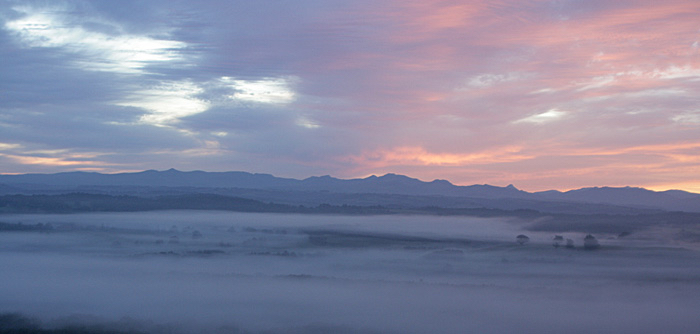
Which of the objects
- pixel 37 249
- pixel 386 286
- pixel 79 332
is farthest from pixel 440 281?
pixel 37 249

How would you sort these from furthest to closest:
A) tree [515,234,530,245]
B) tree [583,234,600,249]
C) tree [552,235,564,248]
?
tree [515,234,530,245]
tree [552,235,564,248]
tree [583,234,600,249]

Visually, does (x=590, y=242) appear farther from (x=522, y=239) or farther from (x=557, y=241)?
(x=522, y=239)

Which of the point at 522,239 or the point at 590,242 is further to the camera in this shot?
the point at 522,239

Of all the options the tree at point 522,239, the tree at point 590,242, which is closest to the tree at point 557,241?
the tree at point 590,242

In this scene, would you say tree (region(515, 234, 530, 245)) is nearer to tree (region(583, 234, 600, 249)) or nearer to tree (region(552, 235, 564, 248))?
tree (region(552, 235, 564, 248))

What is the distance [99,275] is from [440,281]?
58074mm

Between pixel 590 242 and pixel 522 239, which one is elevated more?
pixel 590 242

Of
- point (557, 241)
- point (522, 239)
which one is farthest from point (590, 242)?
point (522, 239)

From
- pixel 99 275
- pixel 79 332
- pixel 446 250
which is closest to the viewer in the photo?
pixel 79 332

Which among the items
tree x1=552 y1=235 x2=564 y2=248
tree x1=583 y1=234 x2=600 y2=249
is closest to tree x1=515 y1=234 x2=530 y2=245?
tree x1=552 y1=235 x2=564 y2=248

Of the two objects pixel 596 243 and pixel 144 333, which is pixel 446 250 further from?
pixel 144 333

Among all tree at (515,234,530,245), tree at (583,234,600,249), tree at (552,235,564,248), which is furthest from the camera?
tree at (515,234,530,245)

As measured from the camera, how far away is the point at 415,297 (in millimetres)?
81875

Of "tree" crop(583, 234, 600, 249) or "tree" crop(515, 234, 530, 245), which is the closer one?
"tree" crop(583, 234, 600, 249)
